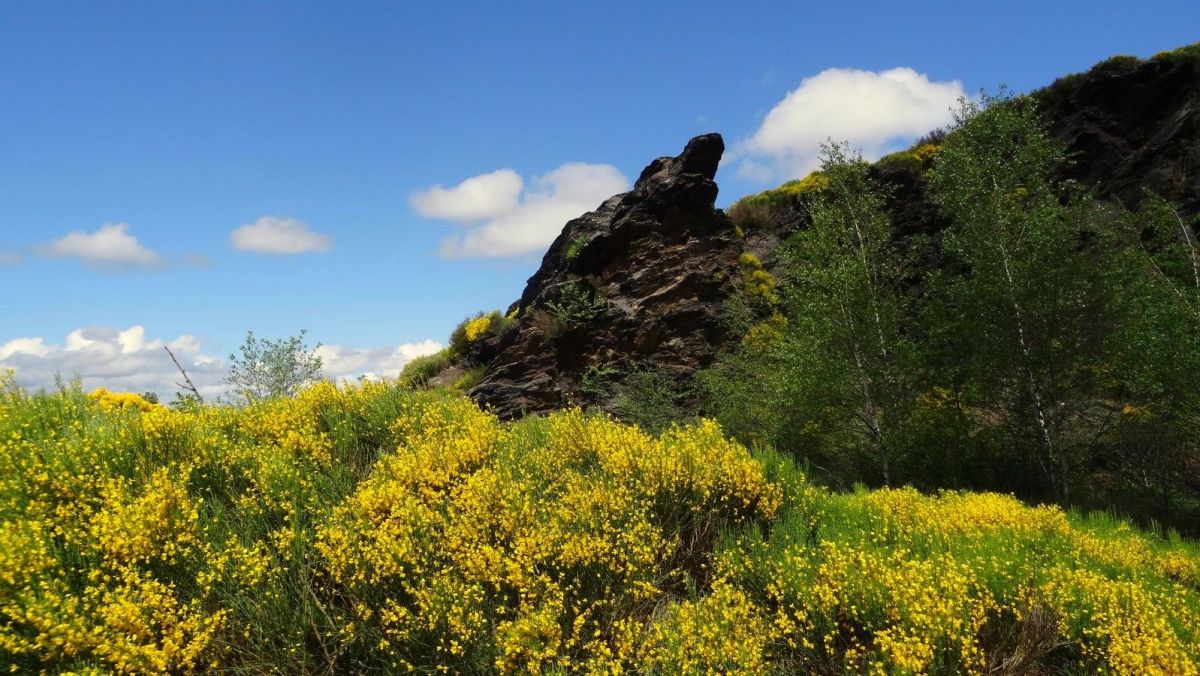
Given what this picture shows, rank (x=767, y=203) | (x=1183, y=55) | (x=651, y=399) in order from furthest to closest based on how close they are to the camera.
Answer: (x=767, y=203) < (x=1183, y=55) < (x=651, y=399)

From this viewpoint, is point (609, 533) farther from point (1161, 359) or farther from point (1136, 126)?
point (1136, 126)

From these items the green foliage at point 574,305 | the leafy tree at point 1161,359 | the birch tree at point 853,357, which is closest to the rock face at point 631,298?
the green foliage at point 574,305

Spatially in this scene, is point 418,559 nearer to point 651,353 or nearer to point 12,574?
point 12,574

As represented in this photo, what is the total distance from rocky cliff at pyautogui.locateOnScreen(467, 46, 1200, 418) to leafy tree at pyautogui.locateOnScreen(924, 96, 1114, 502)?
517 centimetres

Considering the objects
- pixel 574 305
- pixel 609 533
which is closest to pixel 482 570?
pixel 609 533

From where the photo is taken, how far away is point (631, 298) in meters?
25.0

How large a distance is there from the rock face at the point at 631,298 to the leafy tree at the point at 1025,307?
9572mm

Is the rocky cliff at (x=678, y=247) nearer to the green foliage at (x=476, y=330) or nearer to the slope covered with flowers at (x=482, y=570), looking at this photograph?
the green foliage at (x=476, y=330)

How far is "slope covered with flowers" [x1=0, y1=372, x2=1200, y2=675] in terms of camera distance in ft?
13.5

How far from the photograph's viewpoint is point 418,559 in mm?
4863

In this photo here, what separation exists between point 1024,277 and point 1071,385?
3.30 meters

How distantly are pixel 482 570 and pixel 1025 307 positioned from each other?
55.8 feet

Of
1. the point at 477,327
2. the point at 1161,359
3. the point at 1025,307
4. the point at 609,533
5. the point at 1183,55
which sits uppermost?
the point at 1183,55

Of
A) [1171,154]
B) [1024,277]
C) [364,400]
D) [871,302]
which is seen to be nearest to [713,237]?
[871,302]
